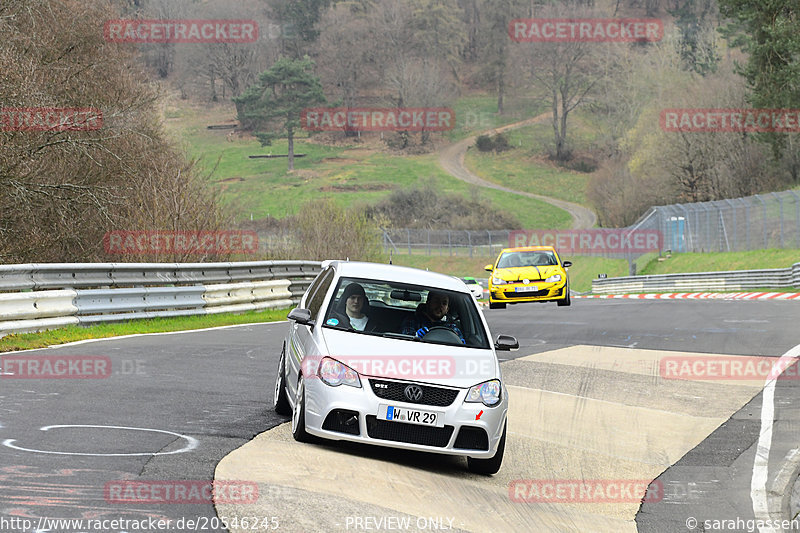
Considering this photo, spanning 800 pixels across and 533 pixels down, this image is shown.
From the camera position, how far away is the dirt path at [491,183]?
103 m

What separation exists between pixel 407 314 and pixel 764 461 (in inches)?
132

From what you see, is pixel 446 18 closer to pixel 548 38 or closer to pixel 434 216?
pixel 548 38

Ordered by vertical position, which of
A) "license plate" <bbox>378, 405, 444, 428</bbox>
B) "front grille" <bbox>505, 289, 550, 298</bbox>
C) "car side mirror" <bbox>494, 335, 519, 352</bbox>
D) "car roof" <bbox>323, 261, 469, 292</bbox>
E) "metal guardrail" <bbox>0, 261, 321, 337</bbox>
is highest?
"car roof" <bbox>323, 261, 469, 292</bbox>

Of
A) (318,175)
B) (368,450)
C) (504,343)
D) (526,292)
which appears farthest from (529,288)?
(318,175)

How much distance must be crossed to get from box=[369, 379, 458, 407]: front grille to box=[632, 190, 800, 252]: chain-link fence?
116 feet

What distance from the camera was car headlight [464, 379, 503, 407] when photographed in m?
8.02

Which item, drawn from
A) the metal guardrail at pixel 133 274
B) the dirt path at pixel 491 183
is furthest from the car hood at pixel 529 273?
the dirt path at pixel 491 183

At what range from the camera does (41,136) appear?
71.5 ft

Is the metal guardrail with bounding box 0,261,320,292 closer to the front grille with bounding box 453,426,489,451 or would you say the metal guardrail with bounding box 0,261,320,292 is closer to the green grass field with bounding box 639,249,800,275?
the front grille with bounding box 453,426,489,451

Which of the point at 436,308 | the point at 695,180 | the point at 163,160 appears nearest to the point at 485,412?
the point at 436,308

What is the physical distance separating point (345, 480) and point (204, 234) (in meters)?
19.6

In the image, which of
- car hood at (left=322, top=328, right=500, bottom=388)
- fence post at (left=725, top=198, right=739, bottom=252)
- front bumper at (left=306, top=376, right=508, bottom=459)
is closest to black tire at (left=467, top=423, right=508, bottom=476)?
front bumper at (left=306, top=376, right=508, bottom=459)

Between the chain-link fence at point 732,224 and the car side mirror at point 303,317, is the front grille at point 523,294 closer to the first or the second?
the chain-link fence at point 732,224

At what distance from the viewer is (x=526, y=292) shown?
90.8ft
